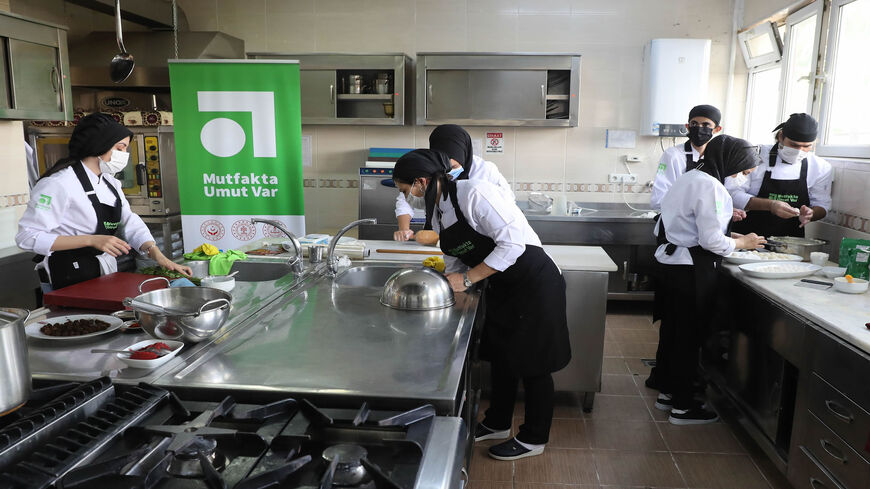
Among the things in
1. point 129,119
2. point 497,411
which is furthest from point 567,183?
point 129,119

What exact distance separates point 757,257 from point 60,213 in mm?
3588

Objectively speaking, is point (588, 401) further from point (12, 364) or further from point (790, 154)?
point (12, 364)

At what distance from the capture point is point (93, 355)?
177 centimetres

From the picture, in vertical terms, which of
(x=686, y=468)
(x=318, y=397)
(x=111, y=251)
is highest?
(x=111, y=251)

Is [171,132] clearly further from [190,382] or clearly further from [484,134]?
[190,382]

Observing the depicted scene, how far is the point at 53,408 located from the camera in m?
1.31

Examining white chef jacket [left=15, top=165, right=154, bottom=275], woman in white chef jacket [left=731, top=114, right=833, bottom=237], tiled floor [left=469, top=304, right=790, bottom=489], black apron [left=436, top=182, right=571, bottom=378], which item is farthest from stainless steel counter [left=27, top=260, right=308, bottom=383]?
woman in white chef jacket [left=731, top=114, right=833, bottom=237]

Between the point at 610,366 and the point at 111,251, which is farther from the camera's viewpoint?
the point at 610,366

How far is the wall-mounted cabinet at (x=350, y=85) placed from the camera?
17.9 feet

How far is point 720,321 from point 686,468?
2.93ft

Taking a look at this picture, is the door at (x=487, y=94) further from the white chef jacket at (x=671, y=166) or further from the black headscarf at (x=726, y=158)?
the black headscarf at (x=726, y=158)

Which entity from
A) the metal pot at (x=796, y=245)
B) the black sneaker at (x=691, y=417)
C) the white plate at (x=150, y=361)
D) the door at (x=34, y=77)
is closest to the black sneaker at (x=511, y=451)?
the black sneaker at (x=691, y=417)

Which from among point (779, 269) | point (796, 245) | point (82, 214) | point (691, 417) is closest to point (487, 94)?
point (796, 245)

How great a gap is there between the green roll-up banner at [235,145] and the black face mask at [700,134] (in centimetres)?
258
